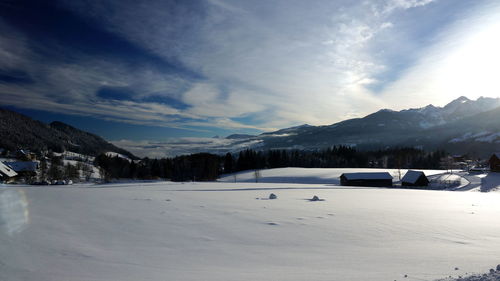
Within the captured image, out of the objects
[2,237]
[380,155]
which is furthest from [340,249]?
[380,155]

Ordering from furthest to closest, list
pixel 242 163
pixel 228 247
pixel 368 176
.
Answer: pixel 242 163 → pixel 368 176 → pixel 228 247

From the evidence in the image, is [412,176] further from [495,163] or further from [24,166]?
[24,166]

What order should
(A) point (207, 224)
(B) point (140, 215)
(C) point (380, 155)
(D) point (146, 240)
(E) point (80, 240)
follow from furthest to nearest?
(C) point (380, 155) < (B) point (140, 215) < (A) point (207, 224) < (D) point (146, 240) < (E) point (80, 240)

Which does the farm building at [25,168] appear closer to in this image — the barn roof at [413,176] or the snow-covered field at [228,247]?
the snow-covered field at [228,247]

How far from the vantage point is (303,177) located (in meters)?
82.3

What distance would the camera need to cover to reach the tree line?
112m

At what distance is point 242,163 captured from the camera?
411ft

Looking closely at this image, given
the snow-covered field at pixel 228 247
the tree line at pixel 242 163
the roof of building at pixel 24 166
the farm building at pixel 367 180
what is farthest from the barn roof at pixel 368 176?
the roof of building at pixel 24 166

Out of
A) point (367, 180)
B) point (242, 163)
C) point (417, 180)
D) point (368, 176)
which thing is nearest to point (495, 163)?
point (417, 180)

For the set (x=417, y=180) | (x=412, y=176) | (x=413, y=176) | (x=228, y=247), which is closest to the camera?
(x=228, y=247)

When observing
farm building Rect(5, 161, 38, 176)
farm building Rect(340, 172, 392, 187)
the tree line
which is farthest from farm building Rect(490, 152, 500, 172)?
farm building Rect(5, 161, 38, 176)

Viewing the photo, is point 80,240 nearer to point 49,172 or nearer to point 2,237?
point 2,237

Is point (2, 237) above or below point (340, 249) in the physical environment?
above

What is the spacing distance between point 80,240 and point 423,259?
34.3 feet
